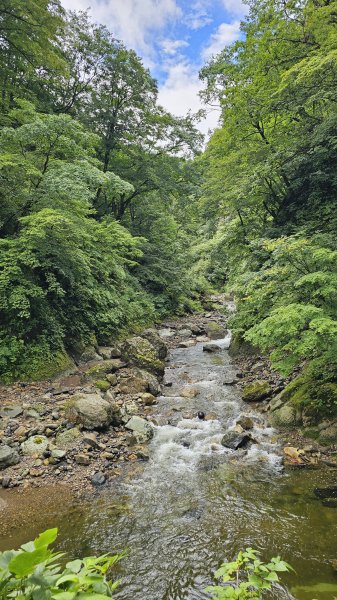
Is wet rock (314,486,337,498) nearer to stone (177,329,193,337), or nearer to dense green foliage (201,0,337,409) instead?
dense green foliage (201,0,337,409)

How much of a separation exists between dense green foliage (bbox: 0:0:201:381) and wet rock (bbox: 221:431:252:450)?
5.49 m

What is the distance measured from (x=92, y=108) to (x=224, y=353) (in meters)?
13.9

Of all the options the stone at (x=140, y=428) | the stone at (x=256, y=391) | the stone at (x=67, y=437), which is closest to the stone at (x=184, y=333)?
the stone at (x=256, y=391)

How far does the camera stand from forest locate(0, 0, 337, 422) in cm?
639

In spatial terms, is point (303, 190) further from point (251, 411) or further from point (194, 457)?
point (194, 457)

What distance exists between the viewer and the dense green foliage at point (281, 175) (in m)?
5.81

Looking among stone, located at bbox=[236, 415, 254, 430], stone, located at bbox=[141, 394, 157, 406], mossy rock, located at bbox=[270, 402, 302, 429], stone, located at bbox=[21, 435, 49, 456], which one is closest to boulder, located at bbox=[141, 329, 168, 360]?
stone, located at bbox=[141, 394, 157, 406]

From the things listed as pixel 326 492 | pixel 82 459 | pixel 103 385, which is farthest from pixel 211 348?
pixel 326 492

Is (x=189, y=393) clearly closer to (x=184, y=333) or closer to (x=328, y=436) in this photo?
(x=328, y=436)

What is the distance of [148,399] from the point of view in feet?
28.5

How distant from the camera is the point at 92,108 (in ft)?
54.5

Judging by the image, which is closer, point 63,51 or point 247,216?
point 247,216

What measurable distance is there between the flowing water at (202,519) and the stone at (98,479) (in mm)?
239

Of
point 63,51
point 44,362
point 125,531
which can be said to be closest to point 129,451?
point 125,531
